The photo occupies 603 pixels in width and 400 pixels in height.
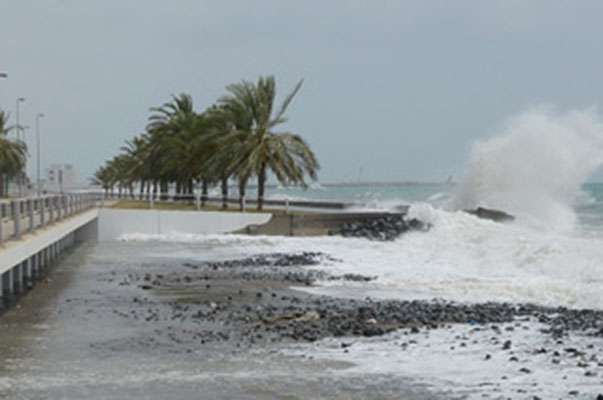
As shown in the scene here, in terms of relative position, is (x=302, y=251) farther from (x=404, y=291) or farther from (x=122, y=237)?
(x=404, y=291)

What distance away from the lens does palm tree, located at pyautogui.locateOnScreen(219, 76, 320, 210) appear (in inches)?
1934

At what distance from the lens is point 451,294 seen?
2083 cm

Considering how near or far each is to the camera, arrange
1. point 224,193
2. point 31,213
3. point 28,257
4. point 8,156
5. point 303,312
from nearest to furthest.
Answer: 1. point 303,312
2. point 28,257
3. point 31,213
4. point 224,193
5. point 8,156

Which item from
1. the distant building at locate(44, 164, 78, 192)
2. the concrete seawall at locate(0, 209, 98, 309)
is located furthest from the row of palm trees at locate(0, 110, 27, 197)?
the concrete seawall at locate(0, 209, 98, 309)

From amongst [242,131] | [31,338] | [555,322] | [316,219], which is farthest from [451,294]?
[242,131]

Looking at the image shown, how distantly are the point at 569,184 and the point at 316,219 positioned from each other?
21591mm

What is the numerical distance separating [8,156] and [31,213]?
62593 millimetres

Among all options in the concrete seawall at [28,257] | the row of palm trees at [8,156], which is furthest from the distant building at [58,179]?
the concrete seawall at [28,257]

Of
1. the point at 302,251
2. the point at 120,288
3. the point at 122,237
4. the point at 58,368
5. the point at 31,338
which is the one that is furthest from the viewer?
the point at 122,237

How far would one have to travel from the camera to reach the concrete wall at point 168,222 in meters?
44.2

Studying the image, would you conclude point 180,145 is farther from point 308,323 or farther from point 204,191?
point 308,323

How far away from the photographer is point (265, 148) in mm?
49438

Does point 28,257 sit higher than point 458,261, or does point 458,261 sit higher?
point 28,257

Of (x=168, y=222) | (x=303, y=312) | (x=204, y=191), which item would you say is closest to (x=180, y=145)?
(x=204, y=191)
